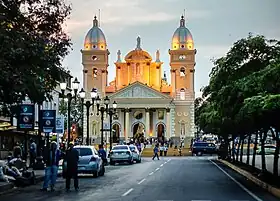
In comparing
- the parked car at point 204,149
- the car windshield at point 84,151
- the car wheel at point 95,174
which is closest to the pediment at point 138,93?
the parked car at point 204,149

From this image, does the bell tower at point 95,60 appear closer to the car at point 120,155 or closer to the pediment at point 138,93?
the pediment at point 138,93

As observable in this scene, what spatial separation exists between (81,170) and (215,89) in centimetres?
753

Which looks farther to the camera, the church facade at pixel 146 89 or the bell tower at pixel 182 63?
the bell tower at pixel 182 63

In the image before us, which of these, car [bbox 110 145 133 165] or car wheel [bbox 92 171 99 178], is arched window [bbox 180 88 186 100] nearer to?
car [bbox 110 145 133 165]

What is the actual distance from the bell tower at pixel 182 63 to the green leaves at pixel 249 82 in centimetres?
9652

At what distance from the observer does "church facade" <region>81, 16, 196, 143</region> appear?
122812 mm

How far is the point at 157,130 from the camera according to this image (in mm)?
127188

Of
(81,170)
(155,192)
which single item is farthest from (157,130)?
(155,192)

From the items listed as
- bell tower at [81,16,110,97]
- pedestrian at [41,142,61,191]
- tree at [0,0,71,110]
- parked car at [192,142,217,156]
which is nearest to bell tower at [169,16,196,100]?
bell tower at [81,16,110,97]

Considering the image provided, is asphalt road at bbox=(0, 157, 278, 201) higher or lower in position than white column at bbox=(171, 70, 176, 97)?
lower

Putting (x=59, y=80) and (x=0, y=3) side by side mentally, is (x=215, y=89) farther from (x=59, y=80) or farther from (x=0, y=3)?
(x=0, y=3)

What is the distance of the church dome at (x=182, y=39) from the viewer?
418 ft

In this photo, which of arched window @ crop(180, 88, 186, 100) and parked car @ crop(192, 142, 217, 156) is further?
arched window @ crop(180, 88, 186, 100)

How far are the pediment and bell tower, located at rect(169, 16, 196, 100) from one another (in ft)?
20.1
